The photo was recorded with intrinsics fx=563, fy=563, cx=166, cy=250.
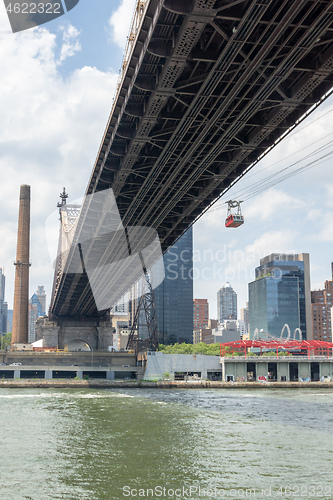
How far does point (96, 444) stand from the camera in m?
30.7

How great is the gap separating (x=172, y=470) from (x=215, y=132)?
20418 millimetres

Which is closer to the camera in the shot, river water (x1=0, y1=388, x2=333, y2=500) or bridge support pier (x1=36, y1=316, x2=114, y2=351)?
river water (x1=0, y1=388, x2=333, y2=500)

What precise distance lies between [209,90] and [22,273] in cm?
9846

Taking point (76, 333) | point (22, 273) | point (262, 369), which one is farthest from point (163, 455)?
point (76, 333)

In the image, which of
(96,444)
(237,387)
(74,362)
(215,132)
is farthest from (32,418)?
(74,362)

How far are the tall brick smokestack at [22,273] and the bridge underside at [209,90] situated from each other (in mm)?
79058

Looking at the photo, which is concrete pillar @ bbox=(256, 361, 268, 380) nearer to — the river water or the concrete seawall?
the concrete seawall

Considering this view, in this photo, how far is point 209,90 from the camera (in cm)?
2958

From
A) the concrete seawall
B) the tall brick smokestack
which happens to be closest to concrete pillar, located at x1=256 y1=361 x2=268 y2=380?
the concrete seawall

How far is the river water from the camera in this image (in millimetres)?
21516

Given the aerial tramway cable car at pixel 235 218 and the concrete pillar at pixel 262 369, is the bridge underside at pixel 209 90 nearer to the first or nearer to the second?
the aerial tramway cable car at pixel 235 218

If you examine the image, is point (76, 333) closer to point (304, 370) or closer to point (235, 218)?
point (304, 370)

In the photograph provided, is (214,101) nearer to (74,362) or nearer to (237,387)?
(237,387)

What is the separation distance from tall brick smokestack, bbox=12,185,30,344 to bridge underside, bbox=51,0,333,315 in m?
79.1
